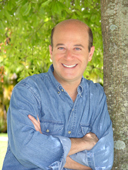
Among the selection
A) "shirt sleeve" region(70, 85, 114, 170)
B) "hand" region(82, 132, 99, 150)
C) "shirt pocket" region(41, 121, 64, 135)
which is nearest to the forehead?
"shirt sleeve" region(70, 85, 114, 170)

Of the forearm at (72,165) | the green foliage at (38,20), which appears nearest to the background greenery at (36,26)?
the green foliage at (38,20)

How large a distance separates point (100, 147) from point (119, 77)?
0.79 metres

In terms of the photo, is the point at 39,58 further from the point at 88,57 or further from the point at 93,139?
the point at 93,139

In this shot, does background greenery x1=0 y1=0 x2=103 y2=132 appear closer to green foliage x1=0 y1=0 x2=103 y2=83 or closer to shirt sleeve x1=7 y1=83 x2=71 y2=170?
green foliage x1=0 y1=0 x2=103 y2=83

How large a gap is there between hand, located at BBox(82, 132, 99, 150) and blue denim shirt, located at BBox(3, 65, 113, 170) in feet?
0.13

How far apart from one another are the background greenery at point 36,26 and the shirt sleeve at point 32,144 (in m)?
1.20

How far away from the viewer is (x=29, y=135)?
2.12 meters

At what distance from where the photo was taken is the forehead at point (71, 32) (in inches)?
99.5

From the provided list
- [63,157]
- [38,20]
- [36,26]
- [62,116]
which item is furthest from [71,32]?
[36,26]

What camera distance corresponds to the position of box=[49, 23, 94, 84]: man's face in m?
2.52

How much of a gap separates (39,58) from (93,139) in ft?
10.0

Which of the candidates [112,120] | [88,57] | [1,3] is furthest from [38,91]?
[1,3]

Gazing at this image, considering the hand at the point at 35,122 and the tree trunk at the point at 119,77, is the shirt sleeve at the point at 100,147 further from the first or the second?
the hand at the point at 35,122

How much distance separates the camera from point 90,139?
245cm
